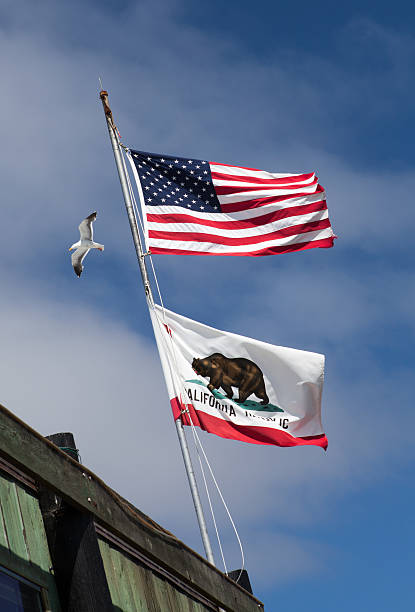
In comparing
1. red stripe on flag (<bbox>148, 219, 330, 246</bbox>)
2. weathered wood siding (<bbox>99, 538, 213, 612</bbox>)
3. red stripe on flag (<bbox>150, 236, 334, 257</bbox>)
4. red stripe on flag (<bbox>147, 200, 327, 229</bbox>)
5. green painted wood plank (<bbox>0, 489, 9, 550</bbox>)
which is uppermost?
red stripe on flag (<bbox>147, 200, 327, 229</bbox>)

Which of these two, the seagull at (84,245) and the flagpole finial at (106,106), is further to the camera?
the flagpole finial at (106,106)

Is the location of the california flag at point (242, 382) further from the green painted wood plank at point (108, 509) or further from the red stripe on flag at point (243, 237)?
the green painted wood plank at point (108, 509)

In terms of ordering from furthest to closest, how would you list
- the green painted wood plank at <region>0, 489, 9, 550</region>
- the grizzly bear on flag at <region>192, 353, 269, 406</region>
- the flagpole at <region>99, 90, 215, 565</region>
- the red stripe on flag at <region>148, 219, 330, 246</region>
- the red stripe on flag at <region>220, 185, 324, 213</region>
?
the red stripe on flag at <region>220, 185, 324, 213</region>
the red stripe on flag at <region>148, 219, 330, 246</region>
the grizzly bear on flag at <region>192, 353, 269, 406</region>
the flagpole at <region>99, 90, 215, 565</region>
the green painted wood plank at <region>0, 489, 9, 550</region>

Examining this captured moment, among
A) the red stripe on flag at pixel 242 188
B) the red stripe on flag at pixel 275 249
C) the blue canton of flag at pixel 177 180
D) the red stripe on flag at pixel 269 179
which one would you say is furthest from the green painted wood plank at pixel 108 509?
the red stripe on flag at pixel 269 179

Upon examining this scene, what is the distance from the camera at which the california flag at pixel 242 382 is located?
1120 centimetres

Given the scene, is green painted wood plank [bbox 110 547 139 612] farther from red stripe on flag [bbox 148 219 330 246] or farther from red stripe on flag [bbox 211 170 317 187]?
red stripe on flag [bbox 211 170 317 187]

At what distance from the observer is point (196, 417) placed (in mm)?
10953

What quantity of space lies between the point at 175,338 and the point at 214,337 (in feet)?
1.77

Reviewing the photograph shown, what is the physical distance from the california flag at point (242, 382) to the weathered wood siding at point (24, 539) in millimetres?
5794

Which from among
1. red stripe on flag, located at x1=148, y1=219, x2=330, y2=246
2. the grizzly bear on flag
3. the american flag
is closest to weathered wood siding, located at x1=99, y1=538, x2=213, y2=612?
the grizzly bear on flag

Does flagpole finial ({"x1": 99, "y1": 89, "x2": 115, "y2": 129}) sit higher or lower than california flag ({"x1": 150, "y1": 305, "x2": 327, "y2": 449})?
higher

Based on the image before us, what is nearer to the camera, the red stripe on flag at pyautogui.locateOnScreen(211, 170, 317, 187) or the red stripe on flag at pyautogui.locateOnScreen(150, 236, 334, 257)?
the red stripe on flag at pyautogui.locateOnScreen(150, 236, 334, 257)

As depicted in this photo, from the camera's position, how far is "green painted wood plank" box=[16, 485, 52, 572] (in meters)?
5.03

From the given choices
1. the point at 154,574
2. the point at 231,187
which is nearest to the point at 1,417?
the point at 154,574
